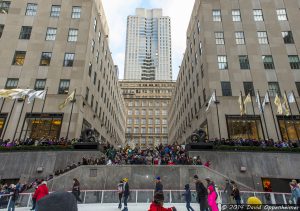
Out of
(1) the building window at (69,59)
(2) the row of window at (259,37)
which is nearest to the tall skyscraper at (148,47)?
(2) the row of window at (259,37)

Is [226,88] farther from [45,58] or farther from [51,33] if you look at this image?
[51,33]

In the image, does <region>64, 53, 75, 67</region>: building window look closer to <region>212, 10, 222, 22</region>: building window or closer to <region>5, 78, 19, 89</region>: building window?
<region>5, 78, 19, 89</region>: building window

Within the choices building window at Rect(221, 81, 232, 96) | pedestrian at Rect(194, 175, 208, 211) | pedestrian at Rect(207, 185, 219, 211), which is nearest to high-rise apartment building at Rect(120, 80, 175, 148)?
building window at Rect(221, 81, 232, 96)

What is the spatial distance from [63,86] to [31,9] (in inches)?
649

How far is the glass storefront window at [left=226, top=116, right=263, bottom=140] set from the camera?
97.0 feet

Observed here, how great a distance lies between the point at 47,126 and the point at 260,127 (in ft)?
97.6

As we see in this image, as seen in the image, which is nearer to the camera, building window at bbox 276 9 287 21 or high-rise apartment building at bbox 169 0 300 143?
high-rise apartment building at bbox 169 0 300 143

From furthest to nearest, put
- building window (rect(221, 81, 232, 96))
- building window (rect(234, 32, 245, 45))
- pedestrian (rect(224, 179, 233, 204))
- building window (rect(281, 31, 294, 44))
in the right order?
1. building window (rect(234, 32, 245, 45))
2. building window (rect(281, 31, 294, 44))
3. building window (rect(221, 81, 232, 96))
4. pedestrian (rect(224, 179, 233, 204))

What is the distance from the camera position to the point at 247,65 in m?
33.2

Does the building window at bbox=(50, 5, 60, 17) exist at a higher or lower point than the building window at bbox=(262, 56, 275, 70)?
higher

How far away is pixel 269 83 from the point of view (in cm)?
3216

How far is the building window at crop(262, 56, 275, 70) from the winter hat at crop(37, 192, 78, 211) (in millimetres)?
36832

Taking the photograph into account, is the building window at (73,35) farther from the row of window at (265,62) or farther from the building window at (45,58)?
the row of window at (265,62)

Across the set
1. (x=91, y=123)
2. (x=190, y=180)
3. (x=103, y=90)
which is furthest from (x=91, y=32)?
(x=190, y=180)
